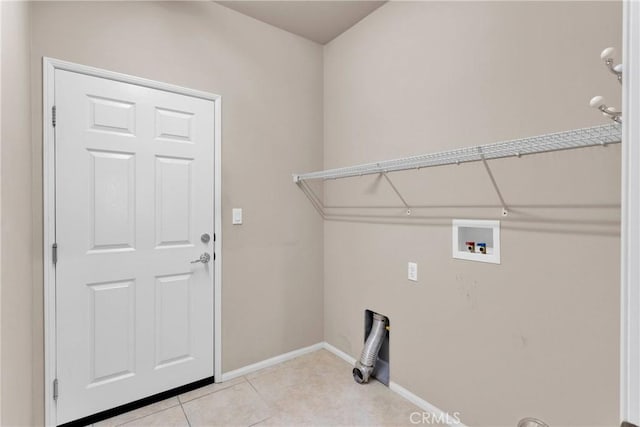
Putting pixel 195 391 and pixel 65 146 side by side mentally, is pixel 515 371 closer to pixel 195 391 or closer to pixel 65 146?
pixel 195 391

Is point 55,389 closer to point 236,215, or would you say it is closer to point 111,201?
point 111,201

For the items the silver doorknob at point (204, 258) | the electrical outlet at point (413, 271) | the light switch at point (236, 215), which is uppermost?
the light switch at point (236, 215)

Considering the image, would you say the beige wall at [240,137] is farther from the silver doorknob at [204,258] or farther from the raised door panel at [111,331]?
the raised door panel at [111,331]

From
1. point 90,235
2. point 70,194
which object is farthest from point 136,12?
point 90,235

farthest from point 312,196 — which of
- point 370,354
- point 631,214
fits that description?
point 631,214

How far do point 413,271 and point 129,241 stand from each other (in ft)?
5.85

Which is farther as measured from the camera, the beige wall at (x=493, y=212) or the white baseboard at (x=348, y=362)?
the white baseboard at (x=348, y=362)

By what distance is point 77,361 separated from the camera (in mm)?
1805

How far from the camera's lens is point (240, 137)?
2.38 metres

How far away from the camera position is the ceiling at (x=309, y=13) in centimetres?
227

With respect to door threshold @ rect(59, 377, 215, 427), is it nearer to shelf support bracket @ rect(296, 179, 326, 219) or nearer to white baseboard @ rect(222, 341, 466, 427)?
white baseboard @ rect(222, 341, 466, 427)

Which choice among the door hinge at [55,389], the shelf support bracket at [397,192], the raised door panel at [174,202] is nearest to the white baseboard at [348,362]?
the door hinge at [55,389]

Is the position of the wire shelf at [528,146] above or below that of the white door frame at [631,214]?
above

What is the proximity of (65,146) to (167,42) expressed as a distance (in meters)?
0.91
